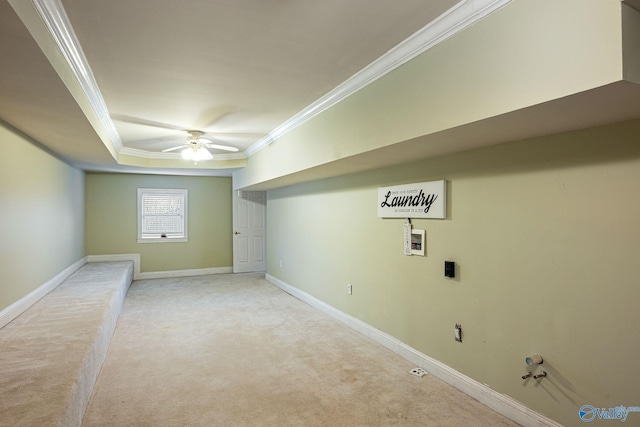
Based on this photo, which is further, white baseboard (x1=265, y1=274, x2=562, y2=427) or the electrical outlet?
the electrical outlet

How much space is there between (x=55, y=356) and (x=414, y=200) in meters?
3.10

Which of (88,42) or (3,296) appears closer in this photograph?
(88,42)

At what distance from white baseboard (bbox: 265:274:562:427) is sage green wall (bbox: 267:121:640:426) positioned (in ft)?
0.16

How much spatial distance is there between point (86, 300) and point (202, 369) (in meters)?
1.85

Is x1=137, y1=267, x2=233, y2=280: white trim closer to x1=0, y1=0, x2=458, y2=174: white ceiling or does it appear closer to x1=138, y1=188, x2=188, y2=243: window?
x1=138, y1=188, x2=188, y2=243: window

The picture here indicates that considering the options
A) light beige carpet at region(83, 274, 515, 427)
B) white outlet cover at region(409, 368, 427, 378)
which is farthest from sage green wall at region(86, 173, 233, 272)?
white outlet cover at region(409, 368, 427, 378)

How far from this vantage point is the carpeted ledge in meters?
1.94

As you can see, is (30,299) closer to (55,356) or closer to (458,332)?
(55,356)

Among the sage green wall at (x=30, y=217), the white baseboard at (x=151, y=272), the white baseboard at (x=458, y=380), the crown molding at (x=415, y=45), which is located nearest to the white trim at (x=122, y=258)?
the white baseboard at (x=151, y=272)

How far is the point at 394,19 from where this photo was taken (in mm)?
2072

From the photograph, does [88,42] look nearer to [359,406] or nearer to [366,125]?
[366,125]

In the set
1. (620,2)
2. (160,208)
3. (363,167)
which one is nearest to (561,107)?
(620,2)
